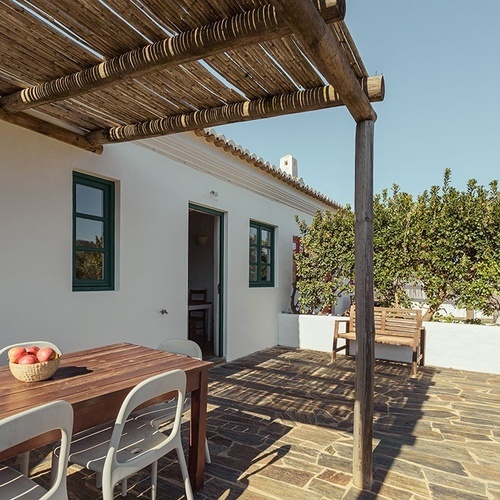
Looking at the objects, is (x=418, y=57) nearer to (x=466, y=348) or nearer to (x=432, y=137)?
(x=432, y=137)

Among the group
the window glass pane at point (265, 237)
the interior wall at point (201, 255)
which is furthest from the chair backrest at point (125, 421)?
the interior wall at point (201, 255)

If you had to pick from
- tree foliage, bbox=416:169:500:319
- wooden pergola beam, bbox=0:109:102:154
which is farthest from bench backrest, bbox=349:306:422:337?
wooden pergola beam, bbox=0:109:102:154

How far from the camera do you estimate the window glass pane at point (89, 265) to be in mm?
4133

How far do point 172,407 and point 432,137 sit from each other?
928 cm

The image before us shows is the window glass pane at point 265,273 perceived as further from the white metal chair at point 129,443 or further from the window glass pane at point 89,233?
the white metal chair at point 129,443

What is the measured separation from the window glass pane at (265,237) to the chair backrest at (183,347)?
4529 mm

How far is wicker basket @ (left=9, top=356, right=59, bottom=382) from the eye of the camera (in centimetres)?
217

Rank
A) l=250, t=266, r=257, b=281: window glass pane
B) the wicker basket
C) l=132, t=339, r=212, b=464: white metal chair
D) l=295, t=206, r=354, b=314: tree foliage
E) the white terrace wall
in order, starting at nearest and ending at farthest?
the wicker basket, l=132, t=339, r=212, b=464: white metal chair, the white terrace wall, l=250, t=266, r=257, b=281: window glass pane, l=295, t=206, r=354, b=314: tree foliage

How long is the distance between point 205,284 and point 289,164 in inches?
180

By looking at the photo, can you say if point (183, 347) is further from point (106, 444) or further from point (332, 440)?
point (332, 440)

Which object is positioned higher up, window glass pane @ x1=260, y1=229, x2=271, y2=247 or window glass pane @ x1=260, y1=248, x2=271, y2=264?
window glass pane @ x1=260, y1=229, x2=271, y2=247

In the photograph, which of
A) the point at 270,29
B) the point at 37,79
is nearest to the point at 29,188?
the point at 37,79

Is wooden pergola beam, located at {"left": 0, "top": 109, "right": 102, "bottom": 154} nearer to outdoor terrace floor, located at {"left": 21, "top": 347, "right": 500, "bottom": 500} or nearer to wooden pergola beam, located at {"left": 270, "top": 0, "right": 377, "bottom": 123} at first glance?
wooden pergola beam, located at {"left": 270, "top": 0, "right": 377, "bottom": 123}

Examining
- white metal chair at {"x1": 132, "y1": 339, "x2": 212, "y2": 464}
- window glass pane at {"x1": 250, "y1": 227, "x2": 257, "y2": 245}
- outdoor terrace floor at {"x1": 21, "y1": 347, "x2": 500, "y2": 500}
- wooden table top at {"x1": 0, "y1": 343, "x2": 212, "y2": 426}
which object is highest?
window glass pane at {"x1": 250, "y1": 227, "x2": 257, "y2": 245}
